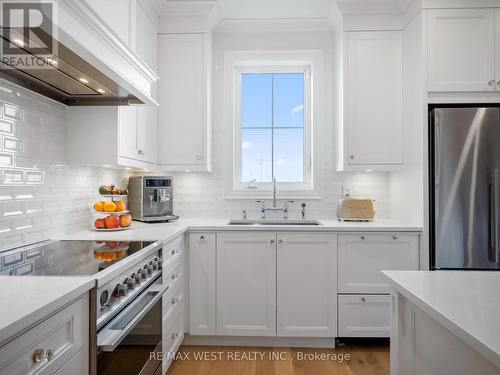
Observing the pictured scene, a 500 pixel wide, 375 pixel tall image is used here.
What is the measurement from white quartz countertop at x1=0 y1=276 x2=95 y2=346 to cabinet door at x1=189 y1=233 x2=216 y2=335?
1395 mm

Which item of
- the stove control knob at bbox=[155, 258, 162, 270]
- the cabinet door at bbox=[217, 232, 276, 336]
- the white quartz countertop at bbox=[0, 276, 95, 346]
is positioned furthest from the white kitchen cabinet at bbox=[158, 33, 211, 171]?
the white quartz countertop at bbox=[0, 276, 95, 346]

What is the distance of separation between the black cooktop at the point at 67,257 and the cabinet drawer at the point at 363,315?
1.57 m

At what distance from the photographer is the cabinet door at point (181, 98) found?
2707 mm

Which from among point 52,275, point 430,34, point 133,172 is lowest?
point 52,275

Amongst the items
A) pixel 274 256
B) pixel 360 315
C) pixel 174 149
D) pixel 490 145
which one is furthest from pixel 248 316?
pixel 490 145

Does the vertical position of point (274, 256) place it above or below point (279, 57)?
below

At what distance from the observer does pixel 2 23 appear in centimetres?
94

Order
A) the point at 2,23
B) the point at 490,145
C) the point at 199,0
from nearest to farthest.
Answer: the point at 2,23 < the point at 490,145 < the point at 199,0

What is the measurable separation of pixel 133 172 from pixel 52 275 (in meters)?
1.98

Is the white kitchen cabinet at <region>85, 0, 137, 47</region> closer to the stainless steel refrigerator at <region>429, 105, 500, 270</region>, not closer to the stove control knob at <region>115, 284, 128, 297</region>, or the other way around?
the stove control knob at <region>115, 284, 128, 297</region>

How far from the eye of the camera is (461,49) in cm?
236

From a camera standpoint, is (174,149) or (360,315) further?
(174,149)

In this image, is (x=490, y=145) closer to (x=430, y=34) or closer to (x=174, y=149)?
(x=430, y=34)

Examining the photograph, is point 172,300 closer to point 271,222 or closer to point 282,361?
point 282,361
